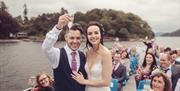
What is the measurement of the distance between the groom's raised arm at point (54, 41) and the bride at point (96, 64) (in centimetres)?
23

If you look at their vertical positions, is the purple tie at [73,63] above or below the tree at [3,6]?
below

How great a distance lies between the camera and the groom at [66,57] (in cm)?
375

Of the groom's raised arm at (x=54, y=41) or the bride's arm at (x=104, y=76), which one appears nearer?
the groom's raised arm at (x=54, y=41)

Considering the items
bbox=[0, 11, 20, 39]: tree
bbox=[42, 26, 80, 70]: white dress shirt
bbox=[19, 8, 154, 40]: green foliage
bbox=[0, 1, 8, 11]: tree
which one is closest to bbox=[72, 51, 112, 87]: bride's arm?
bbox=[42, 26, 80, 70]: white dress shirt

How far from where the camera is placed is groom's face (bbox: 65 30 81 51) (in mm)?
3742

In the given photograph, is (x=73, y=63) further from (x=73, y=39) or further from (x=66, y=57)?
(x=73, y=39)

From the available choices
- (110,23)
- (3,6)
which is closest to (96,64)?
(110,23)

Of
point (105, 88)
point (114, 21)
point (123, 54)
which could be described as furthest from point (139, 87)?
point (114, 21)

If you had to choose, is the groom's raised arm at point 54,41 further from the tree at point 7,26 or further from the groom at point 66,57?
the tree at point 7,26

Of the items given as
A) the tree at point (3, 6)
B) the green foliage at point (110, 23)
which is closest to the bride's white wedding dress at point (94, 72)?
the green foliage at point (110, 23)

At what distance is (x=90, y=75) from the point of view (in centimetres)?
385

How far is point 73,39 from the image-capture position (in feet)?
12.3

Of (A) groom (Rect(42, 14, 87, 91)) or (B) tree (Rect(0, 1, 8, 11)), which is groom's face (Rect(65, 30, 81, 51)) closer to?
(A) groom (Rect(42, 14, 87, 91))

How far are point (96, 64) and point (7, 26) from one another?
105526mm
